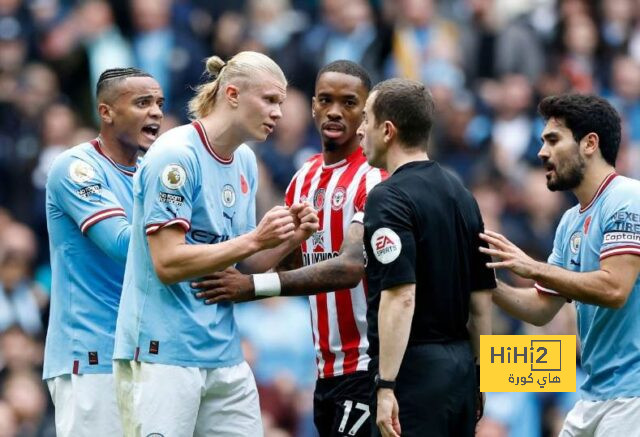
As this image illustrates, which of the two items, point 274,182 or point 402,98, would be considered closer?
point 402,98

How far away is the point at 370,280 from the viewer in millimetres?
7348

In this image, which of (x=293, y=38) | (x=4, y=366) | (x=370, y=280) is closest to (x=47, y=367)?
(x=370, y=280)

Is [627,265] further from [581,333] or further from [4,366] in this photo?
[4,366]

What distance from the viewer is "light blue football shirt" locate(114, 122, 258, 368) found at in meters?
7.40

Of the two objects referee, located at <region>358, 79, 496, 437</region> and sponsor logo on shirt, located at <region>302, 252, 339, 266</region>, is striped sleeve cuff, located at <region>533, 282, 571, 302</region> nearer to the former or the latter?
referee, located at <region>358, 79, 496, 437</region>

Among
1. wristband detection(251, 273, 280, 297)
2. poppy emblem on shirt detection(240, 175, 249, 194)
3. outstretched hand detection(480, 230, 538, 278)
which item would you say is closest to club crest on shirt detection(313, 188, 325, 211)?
poppy emblem on shirt detection(240, 175, 249, 194)

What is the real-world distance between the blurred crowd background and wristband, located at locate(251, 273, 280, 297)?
15.6ft

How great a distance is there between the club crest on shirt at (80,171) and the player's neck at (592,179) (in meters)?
2.63

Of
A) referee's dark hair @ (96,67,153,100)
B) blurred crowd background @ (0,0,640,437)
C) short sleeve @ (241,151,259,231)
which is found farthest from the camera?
blurred crowd background @ (0,0,640,437)

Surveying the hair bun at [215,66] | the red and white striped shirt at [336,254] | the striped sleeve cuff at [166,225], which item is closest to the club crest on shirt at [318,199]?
the red and white striped shirt at [336,254]

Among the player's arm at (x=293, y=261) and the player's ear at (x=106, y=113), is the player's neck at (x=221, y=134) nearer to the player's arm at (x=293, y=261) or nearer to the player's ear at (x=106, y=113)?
the player's ear at (x=106, y=113)

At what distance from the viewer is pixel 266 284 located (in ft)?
25.4

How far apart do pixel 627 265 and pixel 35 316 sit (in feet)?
22.0

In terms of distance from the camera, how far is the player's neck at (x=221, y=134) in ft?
25.2
